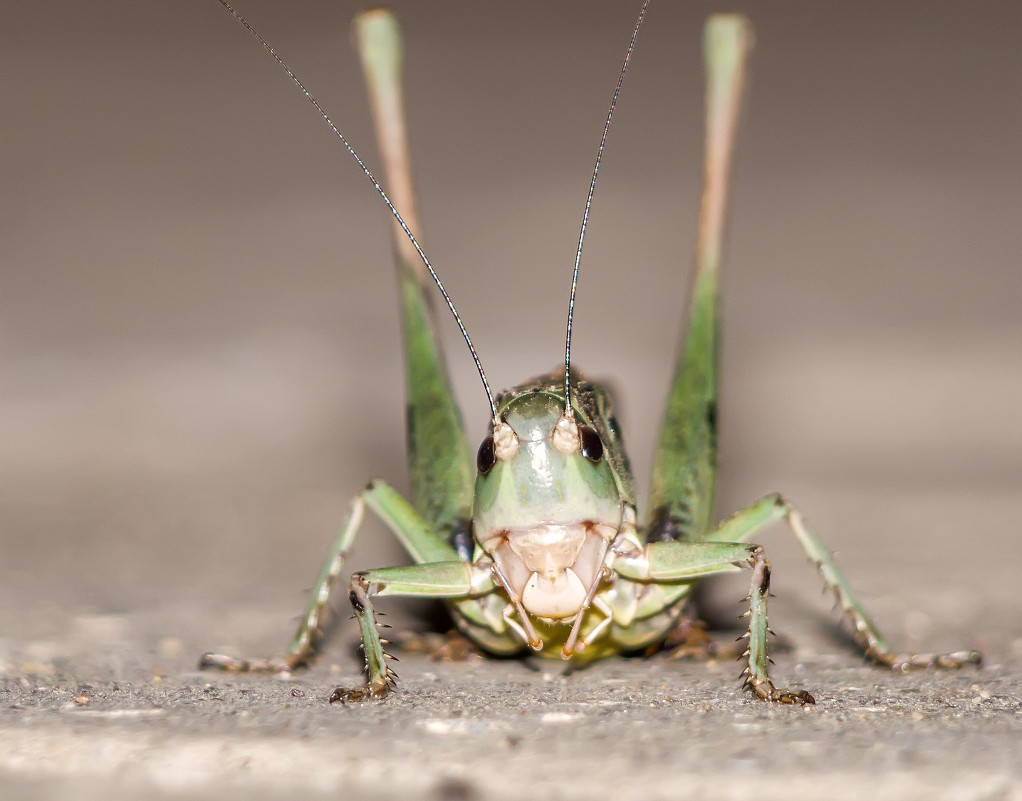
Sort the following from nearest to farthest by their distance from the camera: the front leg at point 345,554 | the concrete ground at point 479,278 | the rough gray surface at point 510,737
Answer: the rough gray surface at point 510,737, the front leg at point 345,554, the concrete ground at point 479,278

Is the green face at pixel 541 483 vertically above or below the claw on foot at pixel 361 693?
above

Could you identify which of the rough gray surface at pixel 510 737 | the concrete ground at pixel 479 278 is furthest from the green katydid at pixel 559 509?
the concrete ground at pixel 479 278

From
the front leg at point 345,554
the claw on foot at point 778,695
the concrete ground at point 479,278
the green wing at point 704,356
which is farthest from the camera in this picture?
the concrete ground at point 479,278

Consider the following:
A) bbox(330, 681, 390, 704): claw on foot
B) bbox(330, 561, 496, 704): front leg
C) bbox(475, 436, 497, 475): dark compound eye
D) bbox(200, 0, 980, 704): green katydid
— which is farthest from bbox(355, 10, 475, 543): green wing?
bbox(330, 681, 390, 704): claw on foot

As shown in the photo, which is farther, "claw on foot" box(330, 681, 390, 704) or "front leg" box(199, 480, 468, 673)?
"front leg" box(199, 480, 468, 673)

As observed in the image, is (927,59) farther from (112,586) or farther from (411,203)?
(112,586)

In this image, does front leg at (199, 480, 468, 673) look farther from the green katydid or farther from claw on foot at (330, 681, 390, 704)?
claw on foot at (330, 681, 390, 704)

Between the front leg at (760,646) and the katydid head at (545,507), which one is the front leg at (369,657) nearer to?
the katydid head at (545,507)

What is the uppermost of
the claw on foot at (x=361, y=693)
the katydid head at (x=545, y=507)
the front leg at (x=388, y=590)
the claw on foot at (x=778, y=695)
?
the katydid head at (x=545, y=507)
